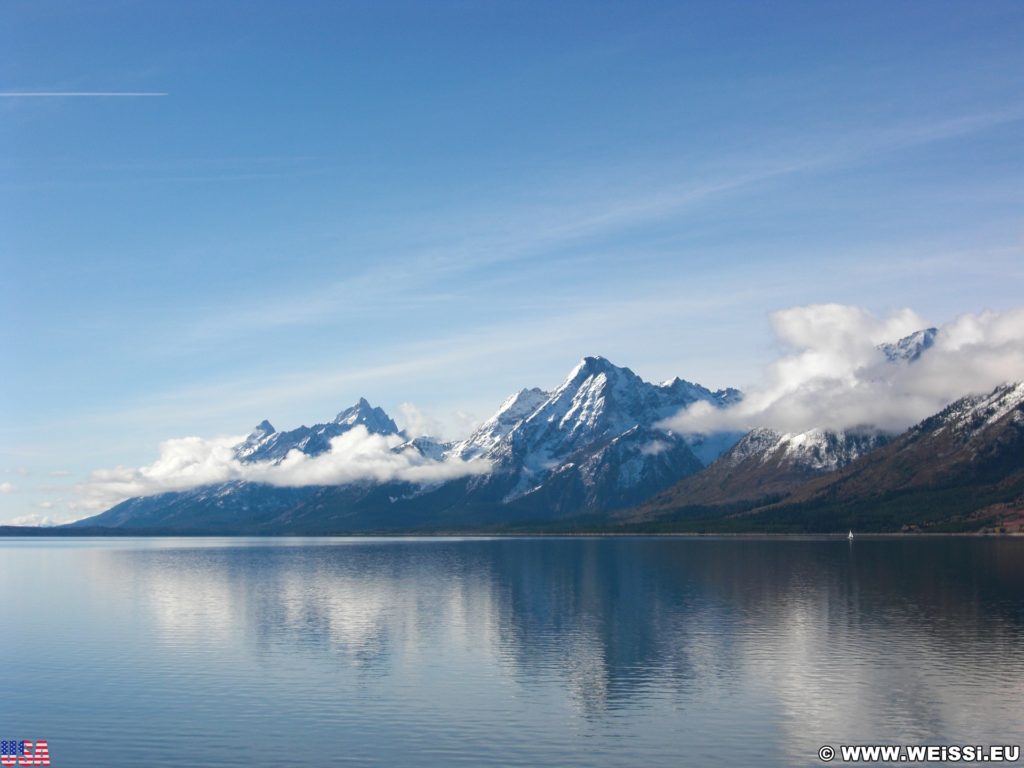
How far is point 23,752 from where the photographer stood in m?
64.6

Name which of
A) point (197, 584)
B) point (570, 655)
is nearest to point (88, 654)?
point (570, 655)

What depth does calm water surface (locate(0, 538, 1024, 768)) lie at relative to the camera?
66.2m

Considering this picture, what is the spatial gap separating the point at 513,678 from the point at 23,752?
3936 cm

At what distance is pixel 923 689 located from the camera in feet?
262

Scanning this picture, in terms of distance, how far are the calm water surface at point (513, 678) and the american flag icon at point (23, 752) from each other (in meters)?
0.96

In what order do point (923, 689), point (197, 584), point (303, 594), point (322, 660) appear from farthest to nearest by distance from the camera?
point (197, 584), point (303, 594), point (322, 660), point (923, 689)

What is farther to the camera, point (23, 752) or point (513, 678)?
point (513, 678)

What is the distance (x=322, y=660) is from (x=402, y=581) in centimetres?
9789

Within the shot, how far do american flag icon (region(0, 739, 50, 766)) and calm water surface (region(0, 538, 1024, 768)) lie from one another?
0.96 metres

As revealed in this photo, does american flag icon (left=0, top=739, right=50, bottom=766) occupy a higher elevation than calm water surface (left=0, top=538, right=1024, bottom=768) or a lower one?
higher

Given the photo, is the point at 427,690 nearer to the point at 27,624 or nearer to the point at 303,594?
the point at 27,624

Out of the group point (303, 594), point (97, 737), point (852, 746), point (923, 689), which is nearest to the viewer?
point (852, 746)

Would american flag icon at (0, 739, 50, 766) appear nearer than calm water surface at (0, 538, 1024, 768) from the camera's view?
Yes

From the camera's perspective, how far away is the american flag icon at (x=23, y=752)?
62.7 meters
